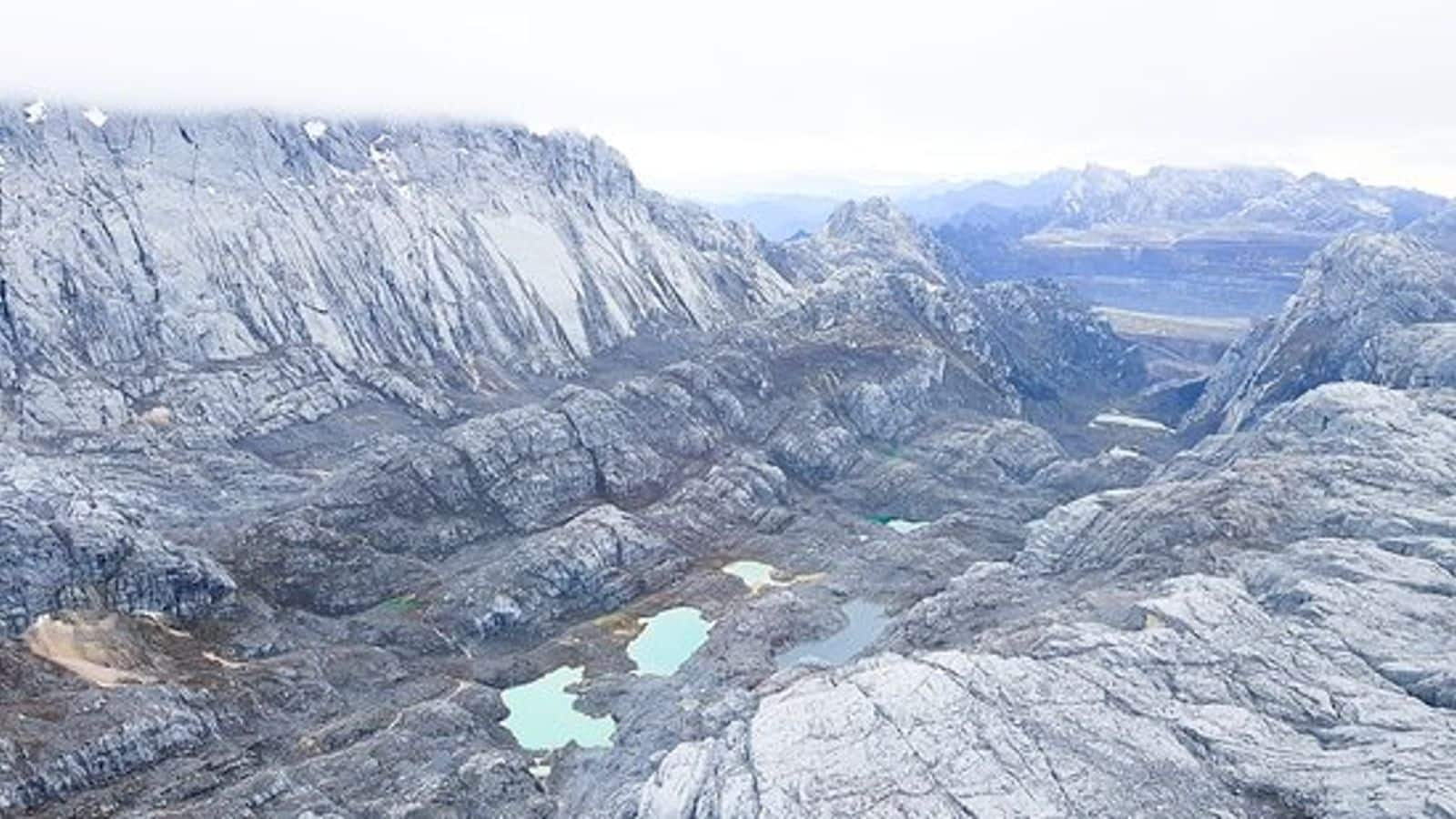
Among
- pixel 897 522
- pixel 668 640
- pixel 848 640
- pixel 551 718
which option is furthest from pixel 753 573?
pixel 551 718

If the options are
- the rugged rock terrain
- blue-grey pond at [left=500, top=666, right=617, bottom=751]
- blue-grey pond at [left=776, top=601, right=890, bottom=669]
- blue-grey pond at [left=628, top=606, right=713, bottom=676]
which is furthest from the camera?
blue-grey pond at [left=628, top=606, right=713, bottom=676]

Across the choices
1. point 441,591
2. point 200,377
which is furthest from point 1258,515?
point 200,377

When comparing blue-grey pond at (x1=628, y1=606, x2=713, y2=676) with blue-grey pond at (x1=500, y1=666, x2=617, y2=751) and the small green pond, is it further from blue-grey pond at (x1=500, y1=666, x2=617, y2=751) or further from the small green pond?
the small green pond

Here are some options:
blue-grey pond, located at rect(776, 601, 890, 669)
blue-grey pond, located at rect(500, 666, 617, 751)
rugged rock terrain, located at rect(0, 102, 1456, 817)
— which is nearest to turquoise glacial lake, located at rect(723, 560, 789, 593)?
rugged rock terrain, located at rect(0, 102, 1456, 817)

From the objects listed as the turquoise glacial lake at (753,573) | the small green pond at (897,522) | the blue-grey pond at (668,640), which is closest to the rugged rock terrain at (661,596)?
the small green pond at (897,522)

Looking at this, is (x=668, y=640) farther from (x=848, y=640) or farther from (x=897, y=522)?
(x=897, y=522)
